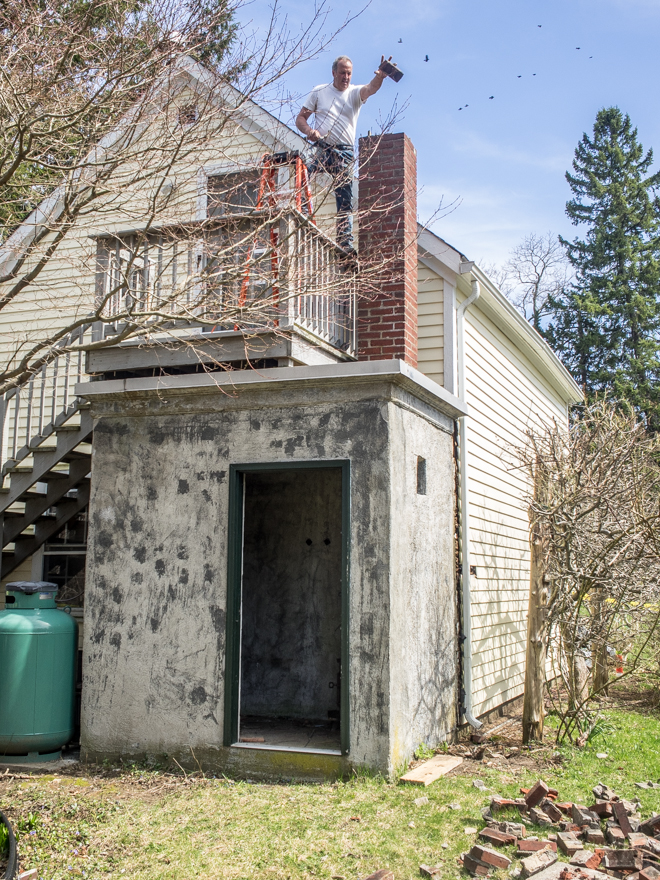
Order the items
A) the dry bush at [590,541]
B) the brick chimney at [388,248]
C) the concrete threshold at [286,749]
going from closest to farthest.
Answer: the concrete threshold at [286,749] < the dry bush at [590,541] < the brick chimney at [388,248]

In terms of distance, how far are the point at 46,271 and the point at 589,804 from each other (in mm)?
9888

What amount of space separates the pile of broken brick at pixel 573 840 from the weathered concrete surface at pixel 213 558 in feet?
4.09

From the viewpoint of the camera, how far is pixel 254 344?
685 centimetres

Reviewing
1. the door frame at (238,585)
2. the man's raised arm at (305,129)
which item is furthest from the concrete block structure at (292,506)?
the man's raised arm at (305,129)

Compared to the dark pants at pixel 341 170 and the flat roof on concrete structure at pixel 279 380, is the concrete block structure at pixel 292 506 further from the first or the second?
the dark pants at pixel 341 170

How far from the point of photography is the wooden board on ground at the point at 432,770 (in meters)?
5.93

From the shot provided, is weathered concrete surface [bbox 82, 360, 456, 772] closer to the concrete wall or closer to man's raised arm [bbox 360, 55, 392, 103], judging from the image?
the concrete wall

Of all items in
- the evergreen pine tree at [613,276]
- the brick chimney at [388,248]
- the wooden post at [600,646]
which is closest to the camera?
the wooden post at [600,646]

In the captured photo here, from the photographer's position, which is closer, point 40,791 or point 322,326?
point 40,791

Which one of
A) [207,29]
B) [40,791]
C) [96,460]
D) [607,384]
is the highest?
[607,384]

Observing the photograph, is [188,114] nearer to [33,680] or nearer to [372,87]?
[372,87]

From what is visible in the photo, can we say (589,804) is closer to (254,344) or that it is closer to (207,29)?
(254,344)

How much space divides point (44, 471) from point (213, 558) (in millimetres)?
2514

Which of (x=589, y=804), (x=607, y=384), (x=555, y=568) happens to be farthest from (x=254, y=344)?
(x=607, y=384)
